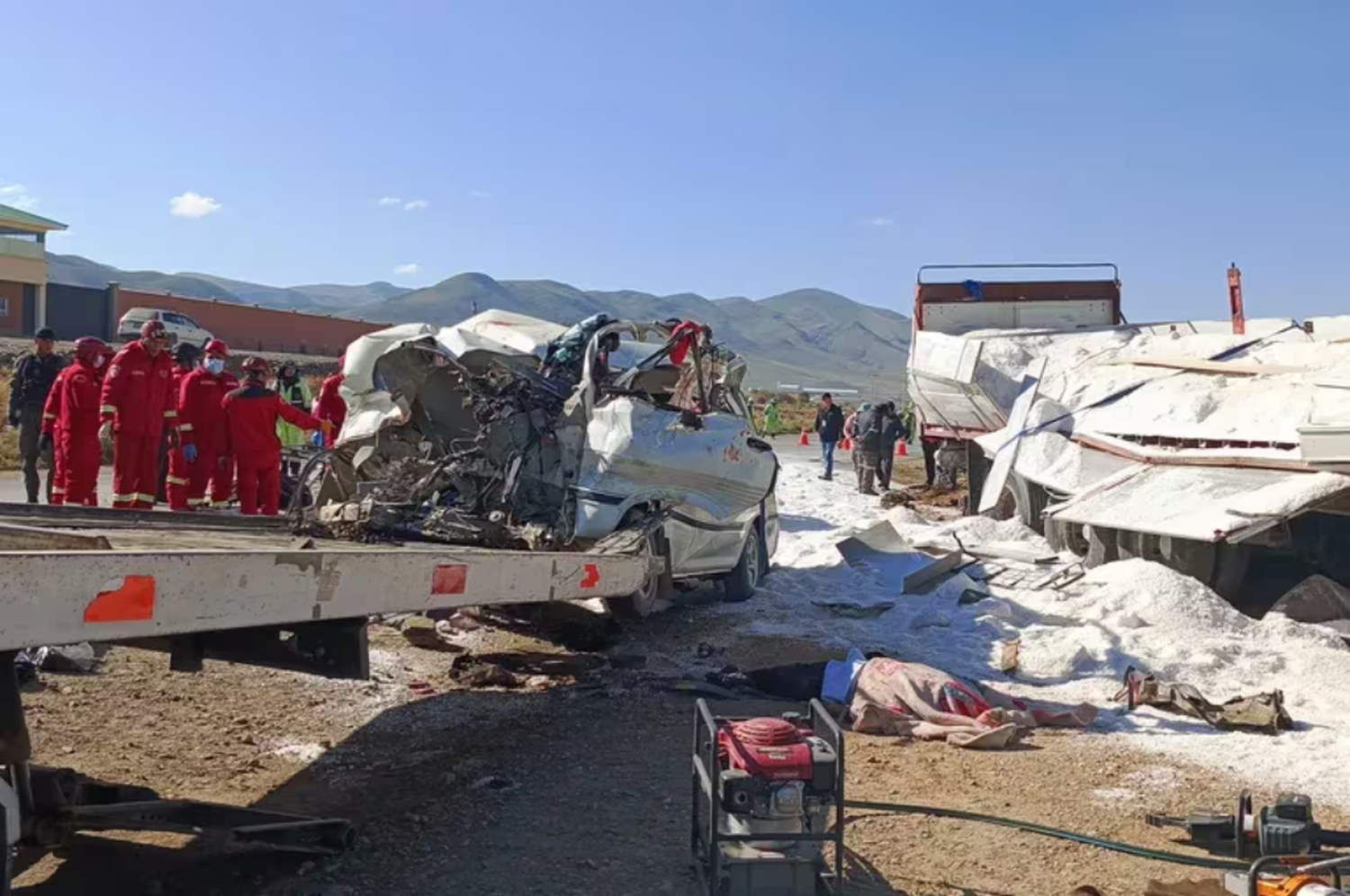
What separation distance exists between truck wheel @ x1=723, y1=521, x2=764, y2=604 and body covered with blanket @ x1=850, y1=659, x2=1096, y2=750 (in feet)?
8.99

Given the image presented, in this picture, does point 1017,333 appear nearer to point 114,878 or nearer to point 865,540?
point 865,540

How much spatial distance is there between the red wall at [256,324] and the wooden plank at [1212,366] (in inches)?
1585

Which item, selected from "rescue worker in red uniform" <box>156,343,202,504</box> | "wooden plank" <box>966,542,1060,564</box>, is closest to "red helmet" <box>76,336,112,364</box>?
"rescue worker in red uniform" <box>156,343,202,504</box>

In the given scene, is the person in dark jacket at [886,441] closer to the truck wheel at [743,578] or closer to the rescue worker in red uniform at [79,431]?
the truck wheel at [743,578]

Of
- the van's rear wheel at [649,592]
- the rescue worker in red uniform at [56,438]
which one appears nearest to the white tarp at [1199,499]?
the van's rear wheel at [649,592]

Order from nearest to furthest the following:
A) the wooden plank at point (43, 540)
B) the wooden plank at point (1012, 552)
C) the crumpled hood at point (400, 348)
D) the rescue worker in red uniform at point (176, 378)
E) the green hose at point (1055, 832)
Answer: the wooden plank at point (43, 540)
the green hose at point (1055, 832)
the crumpled hood at point (400, 348)
the rescue worker in red uniform at point (176, 378)
the wooden plank at point (1012, 552)

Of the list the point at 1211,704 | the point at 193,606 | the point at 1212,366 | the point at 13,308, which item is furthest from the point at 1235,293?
the point at 13,308

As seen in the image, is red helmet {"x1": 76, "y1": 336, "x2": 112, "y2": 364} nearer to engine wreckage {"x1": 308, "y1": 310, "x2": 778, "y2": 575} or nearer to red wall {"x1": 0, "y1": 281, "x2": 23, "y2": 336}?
engine wreckage {"x1": 308, "y1": 310, "x2": 778, "y2": 575}

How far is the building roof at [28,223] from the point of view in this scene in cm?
5047

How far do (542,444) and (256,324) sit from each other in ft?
153

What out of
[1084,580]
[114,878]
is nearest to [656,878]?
[114,878]

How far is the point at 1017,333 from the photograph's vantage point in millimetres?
14219

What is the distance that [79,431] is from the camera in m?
9.52

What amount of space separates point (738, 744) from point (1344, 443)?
567cm
